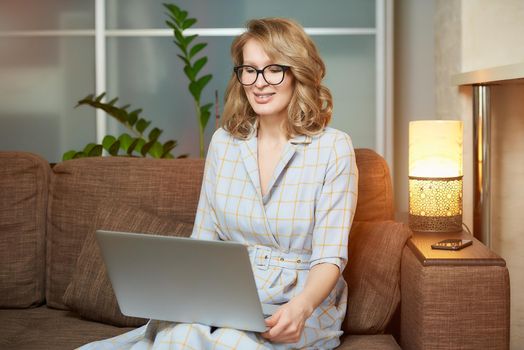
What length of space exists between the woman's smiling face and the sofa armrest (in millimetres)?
546

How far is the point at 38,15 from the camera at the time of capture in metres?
4.27

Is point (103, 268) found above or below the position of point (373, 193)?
below

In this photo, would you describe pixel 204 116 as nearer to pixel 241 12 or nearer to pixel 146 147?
pixel 146 147

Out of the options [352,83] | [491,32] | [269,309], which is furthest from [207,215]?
[352,83]

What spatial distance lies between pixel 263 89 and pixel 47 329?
0.87 metres

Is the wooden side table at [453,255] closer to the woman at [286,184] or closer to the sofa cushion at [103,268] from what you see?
the woman at [286,184]

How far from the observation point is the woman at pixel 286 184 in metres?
2.05

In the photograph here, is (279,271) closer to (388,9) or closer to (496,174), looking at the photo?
(496,174)

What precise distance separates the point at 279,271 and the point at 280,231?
0.32 feet

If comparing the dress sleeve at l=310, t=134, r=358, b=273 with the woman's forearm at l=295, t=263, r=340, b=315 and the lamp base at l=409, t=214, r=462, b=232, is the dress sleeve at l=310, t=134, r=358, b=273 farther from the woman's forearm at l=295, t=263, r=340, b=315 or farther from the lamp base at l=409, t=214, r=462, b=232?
the lamp base at l=409, t=214, r=462, b=232

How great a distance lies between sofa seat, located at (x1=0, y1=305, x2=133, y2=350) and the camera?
7.11ft

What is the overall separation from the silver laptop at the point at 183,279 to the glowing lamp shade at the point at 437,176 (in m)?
0.87

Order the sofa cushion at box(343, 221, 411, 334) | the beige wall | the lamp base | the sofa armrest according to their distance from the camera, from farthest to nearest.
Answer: the beige wall < the lamp base < the sofa cushion at box(343, 221, 411, 334) < the sofa armrest

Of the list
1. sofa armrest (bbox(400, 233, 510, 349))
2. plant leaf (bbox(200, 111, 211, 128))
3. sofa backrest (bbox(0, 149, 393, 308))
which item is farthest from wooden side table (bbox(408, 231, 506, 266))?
plant leaf (bbox(200, 111, 211, 128))
